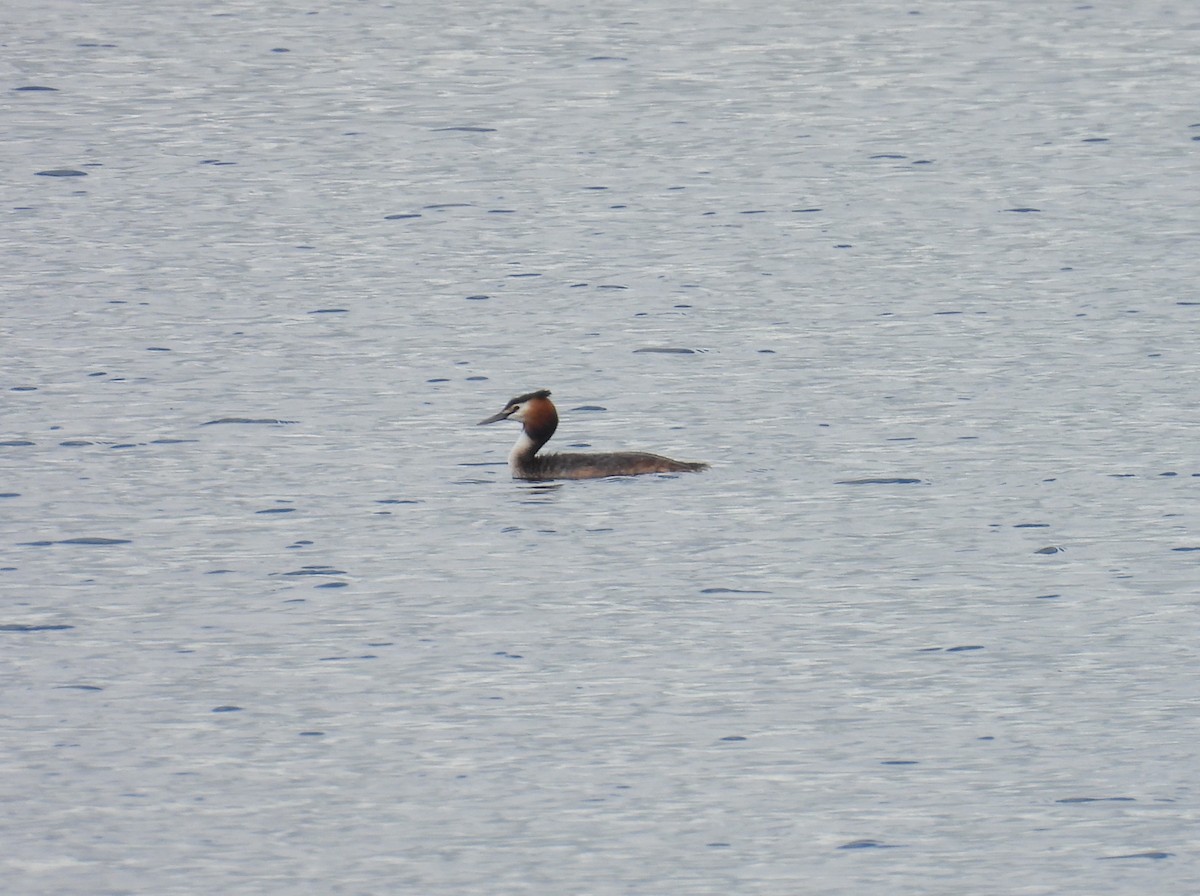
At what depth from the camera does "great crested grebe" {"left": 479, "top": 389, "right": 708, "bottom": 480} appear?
51.2 ft

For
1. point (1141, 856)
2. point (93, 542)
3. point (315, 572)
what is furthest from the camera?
point (93, 542)

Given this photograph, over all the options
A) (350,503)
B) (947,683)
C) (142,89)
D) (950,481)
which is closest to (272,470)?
(350,503)

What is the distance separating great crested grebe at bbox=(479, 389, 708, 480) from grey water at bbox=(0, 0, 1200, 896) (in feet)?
0.44

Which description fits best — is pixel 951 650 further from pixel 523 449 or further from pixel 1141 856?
pixel 523 449

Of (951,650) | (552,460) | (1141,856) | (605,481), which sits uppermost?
(1141,856)

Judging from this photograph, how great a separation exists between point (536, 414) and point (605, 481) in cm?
59

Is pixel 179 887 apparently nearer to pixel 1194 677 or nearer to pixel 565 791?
pixel 565 791

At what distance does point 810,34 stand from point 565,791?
21.9 m

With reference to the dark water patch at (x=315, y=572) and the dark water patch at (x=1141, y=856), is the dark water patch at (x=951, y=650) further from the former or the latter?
the dark water patch at (x=315, y=572)

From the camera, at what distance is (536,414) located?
1599cm

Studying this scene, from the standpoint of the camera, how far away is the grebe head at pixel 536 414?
52.4ft

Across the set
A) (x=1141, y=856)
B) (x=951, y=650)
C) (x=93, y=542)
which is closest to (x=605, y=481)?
(x=93, y=542)

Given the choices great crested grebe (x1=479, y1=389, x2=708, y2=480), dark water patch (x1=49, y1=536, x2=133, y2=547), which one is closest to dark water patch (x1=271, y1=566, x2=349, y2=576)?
dark water patch (x1=49, y1=536, x2=133, y2=547)

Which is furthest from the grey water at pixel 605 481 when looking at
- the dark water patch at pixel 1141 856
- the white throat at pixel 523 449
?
the white throat at pixel 523 449
